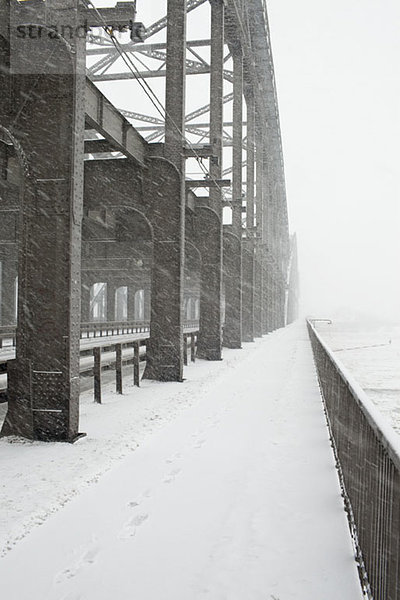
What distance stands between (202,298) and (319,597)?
20.3m

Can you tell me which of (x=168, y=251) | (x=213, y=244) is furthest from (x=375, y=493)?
(x=213, y=244)

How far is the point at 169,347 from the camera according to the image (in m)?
16.9

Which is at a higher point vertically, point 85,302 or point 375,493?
point 85,302

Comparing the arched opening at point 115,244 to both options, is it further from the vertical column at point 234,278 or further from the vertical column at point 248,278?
the vertical column at point 248,278

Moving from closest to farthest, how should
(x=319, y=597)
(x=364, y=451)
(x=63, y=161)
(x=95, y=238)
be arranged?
(x=319, y=597) < (x=364, y=451) < (x=63, y=161) < (x=95, y=238)

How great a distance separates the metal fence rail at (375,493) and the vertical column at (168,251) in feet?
38.1

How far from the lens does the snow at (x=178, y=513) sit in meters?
4.23

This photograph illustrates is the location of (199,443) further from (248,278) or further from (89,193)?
(248,278)

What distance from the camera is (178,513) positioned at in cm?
559

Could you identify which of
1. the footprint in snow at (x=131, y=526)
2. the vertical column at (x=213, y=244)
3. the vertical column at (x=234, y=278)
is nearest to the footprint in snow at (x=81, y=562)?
the footprint in snow at (x=131, y=526)

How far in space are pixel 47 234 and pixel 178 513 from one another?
204 inches

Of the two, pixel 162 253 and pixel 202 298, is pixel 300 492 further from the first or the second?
pixel 202 298

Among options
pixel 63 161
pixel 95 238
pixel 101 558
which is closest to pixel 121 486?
pixel 101 558

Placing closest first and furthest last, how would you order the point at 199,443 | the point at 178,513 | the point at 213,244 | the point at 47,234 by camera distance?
the point at 178,513
the point at 199,443
the point at 47,234
the point at 213,244
